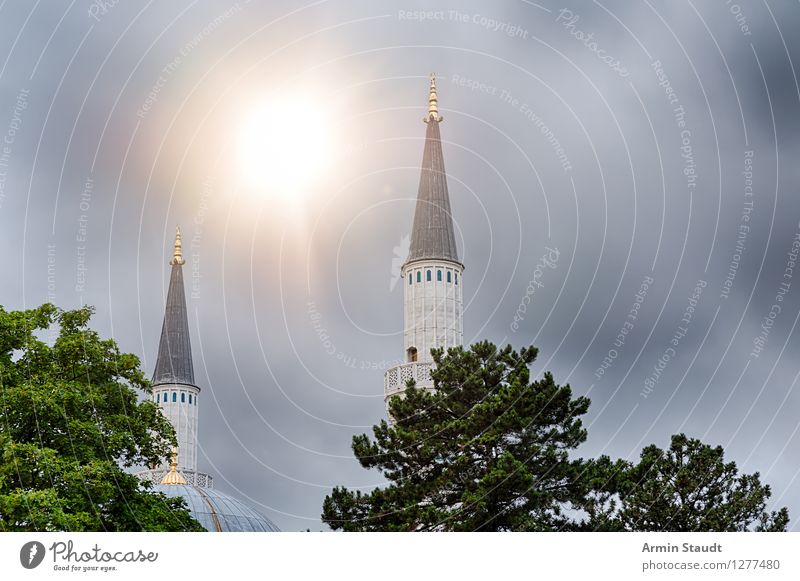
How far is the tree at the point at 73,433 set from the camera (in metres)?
26.6

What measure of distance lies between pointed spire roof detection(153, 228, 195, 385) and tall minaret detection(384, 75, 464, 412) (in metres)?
31.6

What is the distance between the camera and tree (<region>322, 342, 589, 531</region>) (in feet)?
109

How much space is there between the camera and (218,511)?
6016 cm

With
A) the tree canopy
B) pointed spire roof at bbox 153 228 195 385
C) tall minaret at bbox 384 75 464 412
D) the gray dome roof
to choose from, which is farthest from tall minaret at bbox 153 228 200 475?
the tree canopy

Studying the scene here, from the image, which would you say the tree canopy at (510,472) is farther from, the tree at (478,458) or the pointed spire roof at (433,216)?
the pointed spire roof at (433,216)

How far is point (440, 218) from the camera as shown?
54.5 meters

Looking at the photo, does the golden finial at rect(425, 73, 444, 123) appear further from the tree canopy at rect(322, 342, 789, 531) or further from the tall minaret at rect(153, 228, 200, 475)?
the tall minaret at rect(153, 228, 200, 475)

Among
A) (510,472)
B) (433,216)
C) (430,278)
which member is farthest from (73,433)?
(433,216)

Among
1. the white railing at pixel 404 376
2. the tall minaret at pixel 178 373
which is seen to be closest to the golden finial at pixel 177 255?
the tall minaret at pixel 178 373

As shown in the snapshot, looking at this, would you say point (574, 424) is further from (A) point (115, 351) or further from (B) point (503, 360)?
(A) point (115, 351)

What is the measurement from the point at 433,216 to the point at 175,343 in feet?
106

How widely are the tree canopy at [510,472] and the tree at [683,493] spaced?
0.04 m

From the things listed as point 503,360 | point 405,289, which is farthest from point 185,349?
point 503,360
